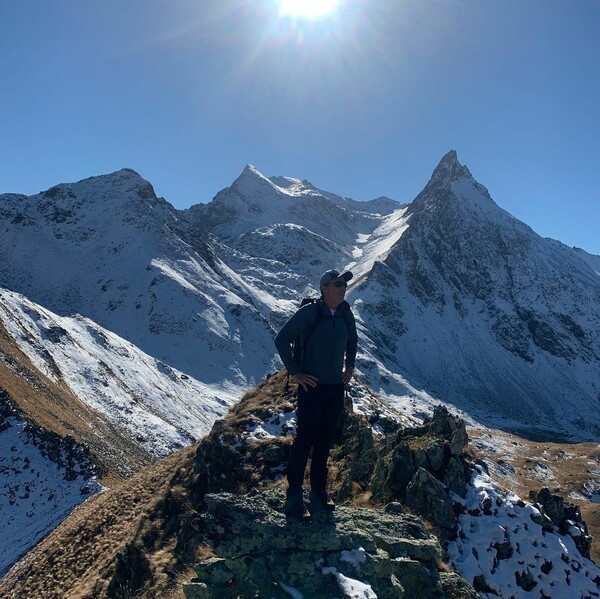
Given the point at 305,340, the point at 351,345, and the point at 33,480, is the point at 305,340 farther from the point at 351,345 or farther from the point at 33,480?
the point at 33,480

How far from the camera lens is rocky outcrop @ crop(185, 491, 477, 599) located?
23.6ft

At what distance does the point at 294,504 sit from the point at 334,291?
3.94 meters

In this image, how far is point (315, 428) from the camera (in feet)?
30.6

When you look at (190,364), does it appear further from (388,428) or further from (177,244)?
(388,428)

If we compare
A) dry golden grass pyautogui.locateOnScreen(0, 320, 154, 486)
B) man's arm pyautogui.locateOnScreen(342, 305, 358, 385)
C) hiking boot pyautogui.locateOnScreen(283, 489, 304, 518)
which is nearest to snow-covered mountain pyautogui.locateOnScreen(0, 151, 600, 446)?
dry golden grass pyautogui.locateOnScreen(0, 320, 154, 486)

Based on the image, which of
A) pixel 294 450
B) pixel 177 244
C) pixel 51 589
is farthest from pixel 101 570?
pixel 177 244

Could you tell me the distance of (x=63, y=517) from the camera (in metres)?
28.0

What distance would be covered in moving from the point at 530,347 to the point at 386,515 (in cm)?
21168

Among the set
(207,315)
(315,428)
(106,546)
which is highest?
(207,315)

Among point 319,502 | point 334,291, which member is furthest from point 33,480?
point 334,291

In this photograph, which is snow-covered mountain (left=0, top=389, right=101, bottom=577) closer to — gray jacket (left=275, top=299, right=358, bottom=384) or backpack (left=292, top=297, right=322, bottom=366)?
backpack (left=292, top=297, right=322, bottom=366)

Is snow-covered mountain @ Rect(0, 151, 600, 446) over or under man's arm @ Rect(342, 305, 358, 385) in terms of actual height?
over

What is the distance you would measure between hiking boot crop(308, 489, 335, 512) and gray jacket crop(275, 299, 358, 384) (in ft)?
7.27

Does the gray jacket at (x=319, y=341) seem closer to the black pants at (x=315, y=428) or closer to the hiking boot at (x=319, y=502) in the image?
the black pants at (x=315, y=428)
